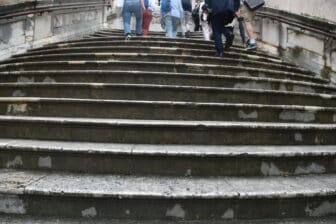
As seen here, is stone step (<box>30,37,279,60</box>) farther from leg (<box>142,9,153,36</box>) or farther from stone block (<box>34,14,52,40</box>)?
leg (<box>142,9,153,36</box>)

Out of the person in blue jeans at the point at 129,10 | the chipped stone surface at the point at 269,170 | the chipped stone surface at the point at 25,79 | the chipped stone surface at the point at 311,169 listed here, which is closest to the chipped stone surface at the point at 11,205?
the chipped stone surface at the point at 269,170

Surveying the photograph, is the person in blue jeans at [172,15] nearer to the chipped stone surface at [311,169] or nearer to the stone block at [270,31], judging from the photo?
the stone block at [270,31]

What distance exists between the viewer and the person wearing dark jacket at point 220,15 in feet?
24.7

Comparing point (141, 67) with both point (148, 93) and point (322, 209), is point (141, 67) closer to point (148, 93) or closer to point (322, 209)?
point (148, 93)

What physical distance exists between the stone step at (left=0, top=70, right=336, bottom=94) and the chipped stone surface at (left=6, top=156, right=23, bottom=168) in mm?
2420

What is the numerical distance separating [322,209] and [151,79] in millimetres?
3362

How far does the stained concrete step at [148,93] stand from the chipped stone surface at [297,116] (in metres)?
0.56

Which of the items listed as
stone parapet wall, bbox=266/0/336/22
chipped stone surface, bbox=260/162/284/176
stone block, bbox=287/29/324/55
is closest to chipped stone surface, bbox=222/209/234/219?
chipped stone surface, bbox=260/162/284/176

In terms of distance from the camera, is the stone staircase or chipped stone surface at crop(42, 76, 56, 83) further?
chipped stone surface at crop(42, 76, 56, 83)

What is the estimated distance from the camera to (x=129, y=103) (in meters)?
5.07

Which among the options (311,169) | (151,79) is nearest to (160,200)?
(311,169)

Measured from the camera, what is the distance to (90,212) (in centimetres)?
353

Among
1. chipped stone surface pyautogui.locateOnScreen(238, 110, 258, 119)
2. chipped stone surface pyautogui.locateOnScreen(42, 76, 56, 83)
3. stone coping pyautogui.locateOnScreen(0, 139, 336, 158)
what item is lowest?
stone coping pyautogui.locateOnScreen(0, 139, 336, 158)

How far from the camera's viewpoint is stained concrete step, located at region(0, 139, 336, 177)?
405 cm
